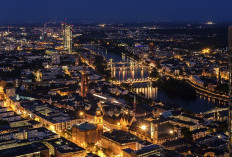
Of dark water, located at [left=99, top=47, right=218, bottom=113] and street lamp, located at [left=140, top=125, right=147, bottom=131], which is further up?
street lamp, located at [left=140, top=125, right=147, bottom=131]

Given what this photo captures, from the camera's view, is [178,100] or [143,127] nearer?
[143,127]

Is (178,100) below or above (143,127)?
below

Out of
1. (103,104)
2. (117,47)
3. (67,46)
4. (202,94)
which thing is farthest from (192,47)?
(103,104)

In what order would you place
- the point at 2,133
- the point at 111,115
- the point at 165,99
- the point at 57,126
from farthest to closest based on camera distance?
the point at 165,99 → the point at 111,115 → the point at 57,126 → the point at 2,133

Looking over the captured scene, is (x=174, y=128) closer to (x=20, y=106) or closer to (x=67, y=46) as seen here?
(x=20, y=106)

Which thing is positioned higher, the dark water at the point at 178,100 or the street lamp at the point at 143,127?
the street lamp at the point at 143,127

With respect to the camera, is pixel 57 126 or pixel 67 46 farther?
pixel 67 46

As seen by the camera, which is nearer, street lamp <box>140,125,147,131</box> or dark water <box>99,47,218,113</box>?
street lamp <box>140,125,147,131</box>

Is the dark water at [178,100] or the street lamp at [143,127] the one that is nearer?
the street lamp at [143,127]

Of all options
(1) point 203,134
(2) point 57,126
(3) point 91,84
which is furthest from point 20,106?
(1) point 203,134

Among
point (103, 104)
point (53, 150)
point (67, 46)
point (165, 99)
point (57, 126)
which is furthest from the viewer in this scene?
point (67, 46)
